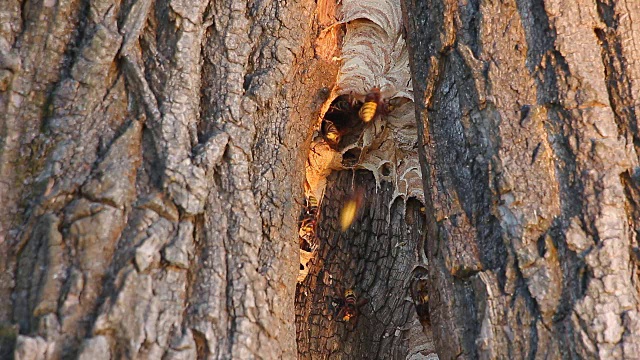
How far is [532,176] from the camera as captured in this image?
103 inches

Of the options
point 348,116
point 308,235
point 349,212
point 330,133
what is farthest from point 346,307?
point 348,116

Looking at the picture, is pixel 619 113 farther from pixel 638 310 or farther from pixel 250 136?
pixel 250 136

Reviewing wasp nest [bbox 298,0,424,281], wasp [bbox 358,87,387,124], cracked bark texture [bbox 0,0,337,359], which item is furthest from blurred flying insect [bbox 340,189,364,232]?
cracked bark texture [bbox 0,0,337,359]

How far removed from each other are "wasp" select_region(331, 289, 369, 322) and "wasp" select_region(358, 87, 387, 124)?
965mm

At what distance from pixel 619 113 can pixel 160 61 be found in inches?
71.2

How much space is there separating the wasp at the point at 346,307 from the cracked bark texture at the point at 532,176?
0.93 m

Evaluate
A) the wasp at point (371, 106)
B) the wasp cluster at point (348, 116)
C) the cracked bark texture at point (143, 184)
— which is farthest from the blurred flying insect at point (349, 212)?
the cracked bark texture at point (143, 184)

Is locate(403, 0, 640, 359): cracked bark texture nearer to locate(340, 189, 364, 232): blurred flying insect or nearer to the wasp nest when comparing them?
the wasp nest

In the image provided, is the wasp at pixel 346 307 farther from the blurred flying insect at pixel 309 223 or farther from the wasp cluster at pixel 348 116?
the wasp cluster at pixel 348 116

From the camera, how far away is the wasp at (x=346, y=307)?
3.70 metres

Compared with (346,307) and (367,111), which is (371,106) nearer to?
(367,111)

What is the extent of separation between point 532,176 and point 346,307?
1.44 m

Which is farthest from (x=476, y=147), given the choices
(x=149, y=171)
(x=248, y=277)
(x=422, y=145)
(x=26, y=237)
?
(x=26, y=237)

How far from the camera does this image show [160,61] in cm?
279
